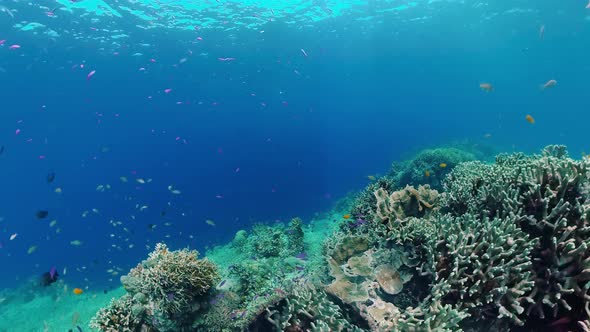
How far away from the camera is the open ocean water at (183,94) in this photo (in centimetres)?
2559

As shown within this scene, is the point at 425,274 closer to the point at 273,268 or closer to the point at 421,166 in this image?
the point at 273,268

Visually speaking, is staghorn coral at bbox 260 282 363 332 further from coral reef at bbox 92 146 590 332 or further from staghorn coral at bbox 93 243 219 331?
staghorn coral at bbox 93 243 219 331

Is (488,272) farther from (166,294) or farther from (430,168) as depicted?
(430,168)

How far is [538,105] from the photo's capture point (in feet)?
493

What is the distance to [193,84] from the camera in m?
56.5

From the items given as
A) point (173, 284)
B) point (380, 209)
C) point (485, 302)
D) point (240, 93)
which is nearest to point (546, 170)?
point (485, 302)

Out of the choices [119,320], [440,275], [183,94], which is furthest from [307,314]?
[183,94]

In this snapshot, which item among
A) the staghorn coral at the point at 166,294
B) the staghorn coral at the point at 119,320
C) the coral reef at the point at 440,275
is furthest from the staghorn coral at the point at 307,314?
the staghorn coral at the point at 119,320

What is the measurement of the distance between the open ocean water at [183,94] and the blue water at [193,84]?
354mm

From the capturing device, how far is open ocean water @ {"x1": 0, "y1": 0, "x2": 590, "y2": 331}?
84.0ft

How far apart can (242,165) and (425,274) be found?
286ft

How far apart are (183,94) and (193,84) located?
16.4 ft

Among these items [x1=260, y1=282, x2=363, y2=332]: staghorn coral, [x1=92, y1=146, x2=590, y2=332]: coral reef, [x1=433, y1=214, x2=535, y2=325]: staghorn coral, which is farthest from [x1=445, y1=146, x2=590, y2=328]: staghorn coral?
[x1=260, y1=282, x2=363, y2=332]: staghorn coral

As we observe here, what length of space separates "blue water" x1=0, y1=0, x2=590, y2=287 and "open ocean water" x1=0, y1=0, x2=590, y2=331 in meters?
0.35
